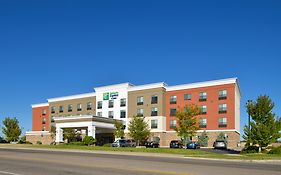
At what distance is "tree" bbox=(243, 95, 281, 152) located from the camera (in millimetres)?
35250

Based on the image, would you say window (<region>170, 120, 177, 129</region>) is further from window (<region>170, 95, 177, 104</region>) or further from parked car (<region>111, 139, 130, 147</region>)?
parked car (<region>111, 139, 130, 147</region>)

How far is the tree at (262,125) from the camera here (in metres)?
35.2

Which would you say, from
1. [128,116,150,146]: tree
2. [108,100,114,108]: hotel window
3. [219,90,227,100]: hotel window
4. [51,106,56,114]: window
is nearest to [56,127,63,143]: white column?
[108,100,114,108]: hotel window

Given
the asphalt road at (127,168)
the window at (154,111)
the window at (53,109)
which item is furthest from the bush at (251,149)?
the window at (53,109)

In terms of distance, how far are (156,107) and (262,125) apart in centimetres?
3393

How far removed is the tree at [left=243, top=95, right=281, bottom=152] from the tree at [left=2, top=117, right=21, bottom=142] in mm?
52024

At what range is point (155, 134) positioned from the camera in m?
67.4

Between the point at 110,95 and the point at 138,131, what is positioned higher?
the point at 110,95

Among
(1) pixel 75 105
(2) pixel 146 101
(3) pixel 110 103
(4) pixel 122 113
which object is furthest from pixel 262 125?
(1) pixel 75 105

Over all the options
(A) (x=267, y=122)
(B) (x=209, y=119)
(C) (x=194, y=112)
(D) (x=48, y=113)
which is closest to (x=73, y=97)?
(D) (x=48, y=113)

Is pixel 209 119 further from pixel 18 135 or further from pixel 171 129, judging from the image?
pixel 18 135

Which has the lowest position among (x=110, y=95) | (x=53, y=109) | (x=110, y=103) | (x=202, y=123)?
(x=202, y=123)

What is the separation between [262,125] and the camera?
116ft

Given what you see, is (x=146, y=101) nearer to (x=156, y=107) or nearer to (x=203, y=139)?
(x=156, y=107)
